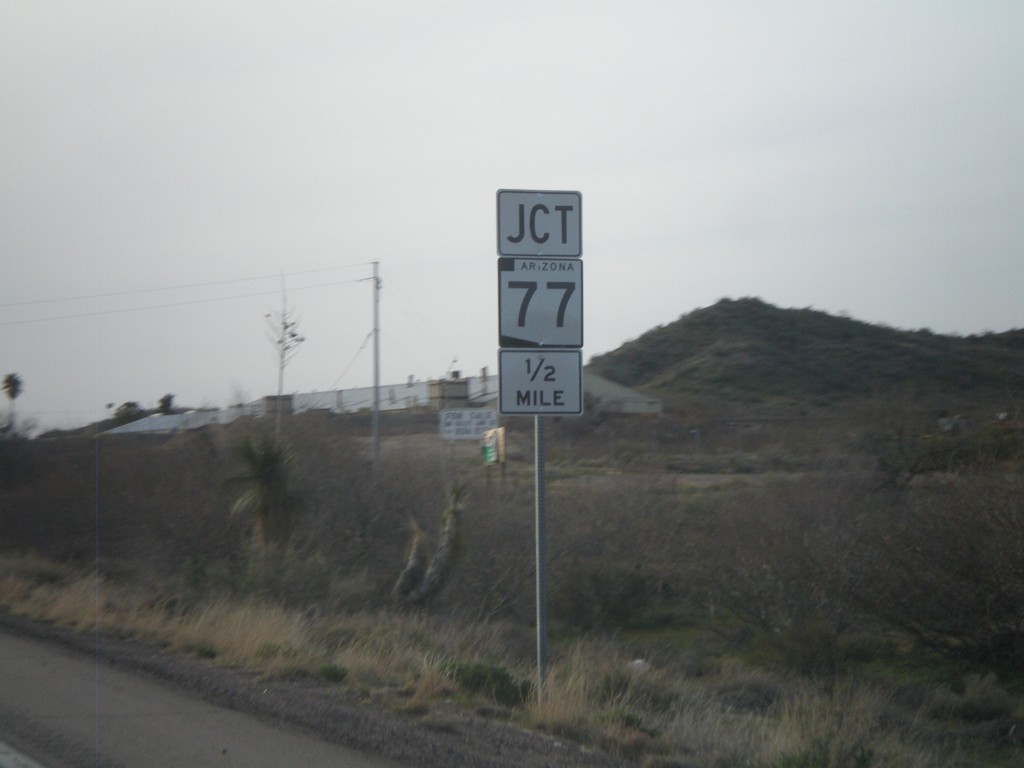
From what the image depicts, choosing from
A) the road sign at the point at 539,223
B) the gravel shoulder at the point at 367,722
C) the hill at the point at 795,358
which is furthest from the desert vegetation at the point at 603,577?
the hill at the point at 795,358

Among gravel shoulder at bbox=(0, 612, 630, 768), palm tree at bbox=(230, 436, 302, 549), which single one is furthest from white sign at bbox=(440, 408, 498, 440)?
gravel shoulder at bbox=(0, 612, 630, 768)

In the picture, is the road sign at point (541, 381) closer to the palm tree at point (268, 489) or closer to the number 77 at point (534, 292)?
the number 77 at point (534, 292)

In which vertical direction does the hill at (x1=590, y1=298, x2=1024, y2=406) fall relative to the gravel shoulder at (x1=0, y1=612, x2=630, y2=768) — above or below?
above

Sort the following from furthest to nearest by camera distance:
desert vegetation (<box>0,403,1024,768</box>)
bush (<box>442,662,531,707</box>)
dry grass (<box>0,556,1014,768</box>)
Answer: desert vegetation (<box>0,403,1024,768</box>) < bush (<box>442,662,531,707</box>) < dry grass (<box>0,556,1014,768</box>)

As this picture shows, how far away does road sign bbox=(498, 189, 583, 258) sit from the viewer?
25.3ft

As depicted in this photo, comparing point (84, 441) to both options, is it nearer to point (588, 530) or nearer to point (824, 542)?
point (588, 530)

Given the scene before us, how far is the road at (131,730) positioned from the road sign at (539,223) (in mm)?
3640

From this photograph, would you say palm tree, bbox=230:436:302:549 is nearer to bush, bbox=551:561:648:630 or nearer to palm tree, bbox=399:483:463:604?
palm tree, bbox=399:483:463:604

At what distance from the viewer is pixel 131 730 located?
734 centimetres

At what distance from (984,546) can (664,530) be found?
9.34m

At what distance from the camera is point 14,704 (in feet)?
26.7

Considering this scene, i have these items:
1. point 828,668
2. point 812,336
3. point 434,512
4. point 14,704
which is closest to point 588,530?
point 434,512

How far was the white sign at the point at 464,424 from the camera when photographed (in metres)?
27.8

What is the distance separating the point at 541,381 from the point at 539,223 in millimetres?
1156
